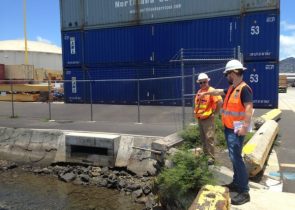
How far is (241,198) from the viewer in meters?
5.51

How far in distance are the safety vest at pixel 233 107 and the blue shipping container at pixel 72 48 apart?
1633 centimetres

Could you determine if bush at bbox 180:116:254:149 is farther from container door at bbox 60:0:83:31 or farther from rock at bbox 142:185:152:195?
container door at bbox 60:0:83:31

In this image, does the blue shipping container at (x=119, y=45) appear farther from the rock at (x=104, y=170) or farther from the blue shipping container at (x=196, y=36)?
the rock at (x=104, y=170)

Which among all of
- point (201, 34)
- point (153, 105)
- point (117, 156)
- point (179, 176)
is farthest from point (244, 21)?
point (179, 176)

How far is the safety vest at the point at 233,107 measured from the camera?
5.25 meters

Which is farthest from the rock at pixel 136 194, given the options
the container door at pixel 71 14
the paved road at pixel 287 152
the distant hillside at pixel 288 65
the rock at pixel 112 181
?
the distant hillside at pixel 288 65

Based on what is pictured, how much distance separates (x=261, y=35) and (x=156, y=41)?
5.02m

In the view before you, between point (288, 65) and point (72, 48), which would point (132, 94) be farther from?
point (288, 65)

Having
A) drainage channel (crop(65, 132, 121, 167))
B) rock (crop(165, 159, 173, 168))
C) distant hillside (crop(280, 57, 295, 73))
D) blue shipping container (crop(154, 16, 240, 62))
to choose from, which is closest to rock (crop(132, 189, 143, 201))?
rock (crop(165, 159, 173, 168))

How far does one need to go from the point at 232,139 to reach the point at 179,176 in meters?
1.15

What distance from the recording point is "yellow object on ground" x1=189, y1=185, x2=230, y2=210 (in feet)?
15.6

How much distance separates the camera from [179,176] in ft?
20.1

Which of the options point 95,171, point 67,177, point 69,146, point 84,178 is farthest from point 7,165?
point 84,178

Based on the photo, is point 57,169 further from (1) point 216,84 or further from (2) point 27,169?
(1) point 216,84
